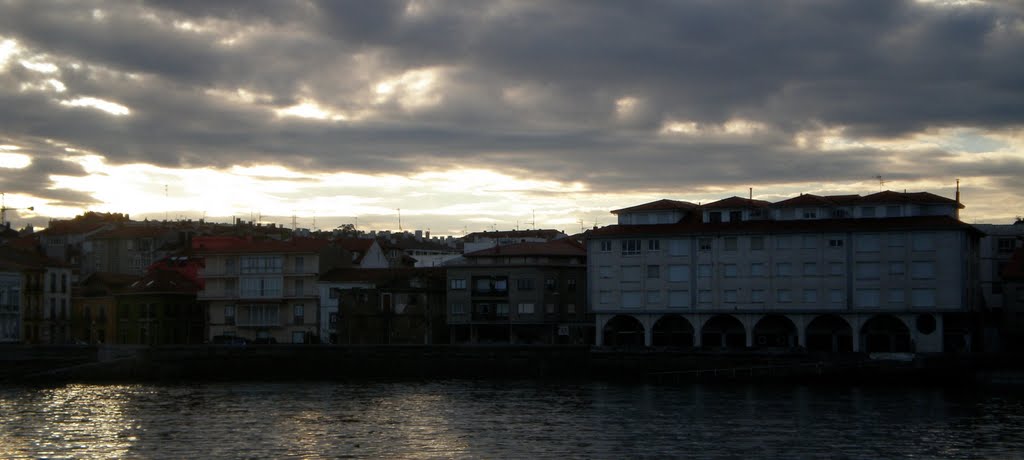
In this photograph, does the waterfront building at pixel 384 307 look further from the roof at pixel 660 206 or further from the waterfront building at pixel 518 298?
the roof at pixel 660 206

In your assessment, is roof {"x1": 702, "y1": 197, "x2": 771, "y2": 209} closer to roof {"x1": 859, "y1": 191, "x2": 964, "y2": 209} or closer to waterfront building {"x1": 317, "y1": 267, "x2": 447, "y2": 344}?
roof {"x1": 859, "y1": 191, "x2": 964, "y2": 209}

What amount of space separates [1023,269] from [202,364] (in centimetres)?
6711

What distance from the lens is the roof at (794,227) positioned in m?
93.3

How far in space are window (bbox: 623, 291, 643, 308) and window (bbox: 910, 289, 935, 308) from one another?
20.7m

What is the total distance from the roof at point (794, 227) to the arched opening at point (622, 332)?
23.1 ft

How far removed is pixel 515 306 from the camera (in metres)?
113

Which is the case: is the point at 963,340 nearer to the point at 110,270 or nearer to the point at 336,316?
the point at 336,316

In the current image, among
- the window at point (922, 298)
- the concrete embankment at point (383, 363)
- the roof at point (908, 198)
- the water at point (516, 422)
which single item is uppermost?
the roof at point (908, 198)

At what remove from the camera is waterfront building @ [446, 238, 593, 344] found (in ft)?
371

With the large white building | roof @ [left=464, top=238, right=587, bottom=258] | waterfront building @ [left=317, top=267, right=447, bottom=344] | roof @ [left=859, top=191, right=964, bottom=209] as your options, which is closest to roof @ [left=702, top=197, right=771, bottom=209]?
the large white building

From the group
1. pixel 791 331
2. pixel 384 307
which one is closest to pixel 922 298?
pixel 791 331

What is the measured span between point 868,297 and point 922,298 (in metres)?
3.79

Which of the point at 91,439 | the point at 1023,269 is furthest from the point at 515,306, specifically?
the point at 91,439

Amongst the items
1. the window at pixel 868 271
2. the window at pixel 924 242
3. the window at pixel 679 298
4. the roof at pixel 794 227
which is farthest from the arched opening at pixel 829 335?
the window at pixel 679 298
